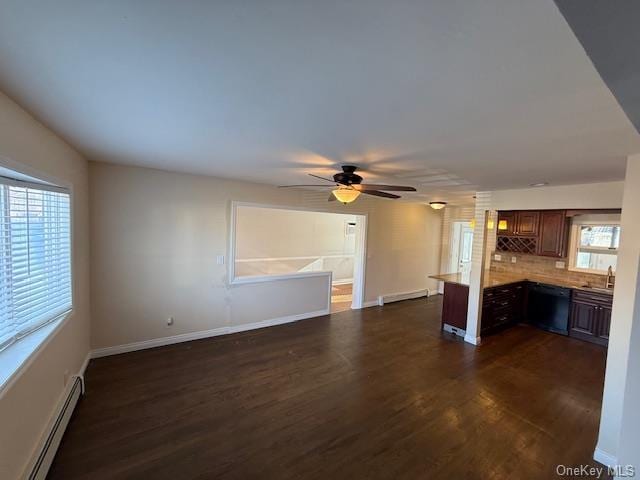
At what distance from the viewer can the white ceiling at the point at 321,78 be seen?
2.90 feet

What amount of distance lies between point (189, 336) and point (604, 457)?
4504 millimetres

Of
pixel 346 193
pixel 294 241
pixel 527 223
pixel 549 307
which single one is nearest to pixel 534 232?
pixel 527 223

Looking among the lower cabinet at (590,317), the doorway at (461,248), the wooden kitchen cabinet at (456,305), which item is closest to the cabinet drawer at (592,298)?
the lower cabinet at (590,317)

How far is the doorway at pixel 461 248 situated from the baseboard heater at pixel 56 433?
24.9 ft

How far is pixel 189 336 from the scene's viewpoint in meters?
4.17

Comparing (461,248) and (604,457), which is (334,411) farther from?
(461,248)

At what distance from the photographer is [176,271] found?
157 inches

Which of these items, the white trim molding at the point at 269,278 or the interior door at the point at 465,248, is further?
the interior door at the point at 465,248

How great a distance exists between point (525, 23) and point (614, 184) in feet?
11.5

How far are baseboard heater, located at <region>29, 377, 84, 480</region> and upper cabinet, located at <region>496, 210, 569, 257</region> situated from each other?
6.79 metres

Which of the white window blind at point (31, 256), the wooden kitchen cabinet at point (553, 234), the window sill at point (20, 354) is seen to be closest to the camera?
the window sill at point (20, 354)

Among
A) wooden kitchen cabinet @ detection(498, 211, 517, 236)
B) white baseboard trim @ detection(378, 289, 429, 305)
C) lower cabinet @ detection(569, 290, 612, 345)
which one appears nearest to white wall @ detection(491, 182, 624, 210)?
wooden kitchen cabinet @ detection(498, 211, 517, 236)

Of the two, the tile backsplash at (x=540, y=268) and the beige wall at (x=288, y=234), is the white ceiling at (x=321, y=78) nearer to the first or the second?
the tile backsplash at (x=540, y=268)

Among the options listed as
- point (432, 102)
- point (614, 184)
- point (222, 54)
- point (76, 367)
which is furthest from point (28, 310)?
point (614, 184)
